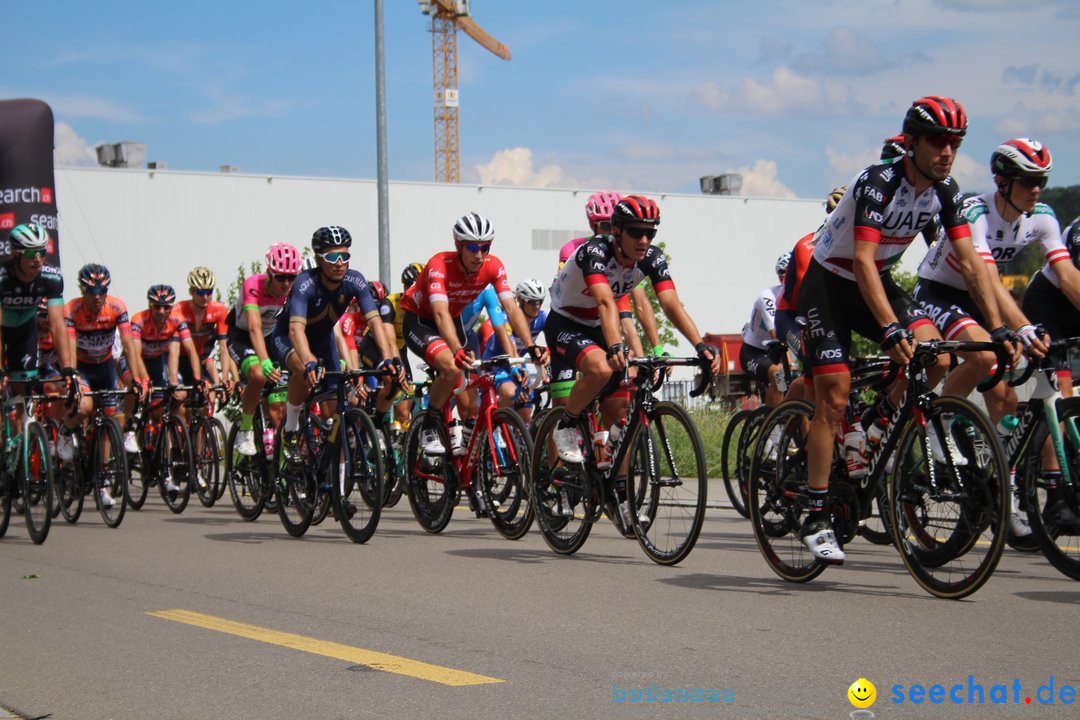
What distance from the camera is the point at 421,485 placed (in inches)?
417

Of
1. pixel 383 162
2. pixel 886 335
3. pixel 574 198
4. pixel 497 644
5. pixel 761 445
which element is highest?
pixel 574 198

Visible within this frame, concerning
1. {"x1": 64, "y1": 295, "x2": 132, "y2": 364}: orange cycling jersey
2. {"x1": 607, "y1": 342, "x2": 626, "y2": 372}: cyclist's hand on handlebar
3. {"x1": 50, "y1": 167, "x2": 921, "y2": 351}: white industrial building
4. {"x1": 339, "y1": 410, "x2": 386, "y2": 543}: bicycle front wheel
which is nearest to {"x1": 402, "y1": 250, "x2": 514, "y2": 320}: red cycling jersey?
{"x1": 339, "y1": 410, "x2": 386, "y2": 543}: bicycle front wheel

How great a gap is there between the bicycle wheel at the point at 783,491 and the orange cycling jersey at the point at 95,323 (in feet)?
26.2

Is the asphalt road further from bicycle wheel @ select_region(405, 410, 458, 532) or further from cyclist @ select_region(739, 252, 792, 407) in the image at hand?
cyclist @ select_region(739, 252, 792, 407)

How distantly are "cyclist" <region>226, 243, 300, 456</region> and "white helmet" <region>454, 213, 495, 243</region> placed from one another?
241 centimetres

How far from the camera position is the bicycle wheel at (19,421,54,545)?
1088 cm

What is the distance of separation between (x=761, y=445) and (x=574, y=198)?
49.3 meters

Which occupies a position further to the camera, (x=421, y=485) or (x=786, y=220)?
(x=786, y=220)

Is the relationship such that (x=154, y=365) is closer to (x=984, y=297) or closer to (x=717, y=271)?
(x=984, y=297)

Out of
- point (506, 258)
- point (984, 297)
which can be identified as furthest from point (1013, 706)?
point (506, 258)

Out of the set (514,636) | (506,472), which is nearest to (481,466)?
(506,472)

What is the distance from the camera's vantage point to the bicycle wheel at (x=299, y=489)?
1063 cm

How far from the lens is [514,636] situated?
6188mm

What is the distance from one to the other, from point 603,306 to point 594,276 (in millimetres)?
266
